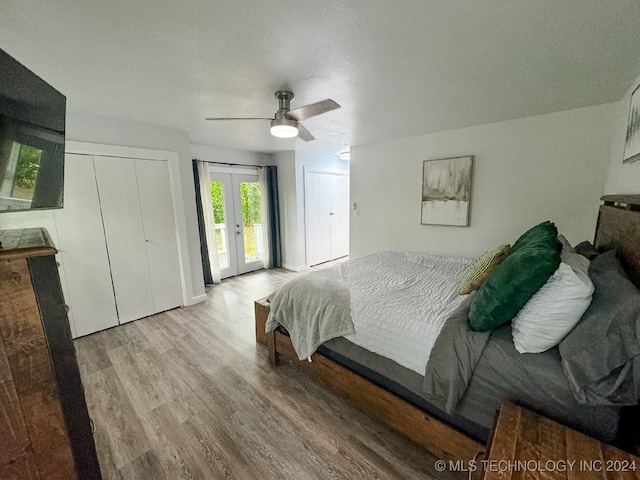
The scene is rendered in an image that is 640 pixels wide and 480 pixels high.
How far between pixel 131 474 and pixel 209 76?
2.42 meters

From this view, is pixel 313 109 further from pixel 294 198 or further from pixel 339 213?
pixel 339 213

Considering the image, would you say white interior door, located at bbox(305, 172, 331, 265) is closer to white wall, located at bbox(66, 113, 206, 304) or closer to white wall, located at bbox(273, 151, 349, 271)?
white wall, located at bbox(273, 151, 349, 271)

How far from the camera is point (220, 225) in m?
4.36

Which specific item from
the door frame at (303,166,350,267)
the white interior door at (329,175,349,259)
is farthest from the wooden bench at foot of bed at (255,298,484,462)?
the white interior door at (329,175,349,259)

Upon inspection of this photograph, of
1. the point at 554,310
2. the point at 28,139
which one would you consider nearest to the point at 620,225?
the point at 554,310

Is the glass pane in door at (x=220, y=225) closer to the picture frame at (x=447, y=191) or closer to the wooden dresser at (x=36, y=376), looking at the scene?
the picture frame at (x=447, y=191)

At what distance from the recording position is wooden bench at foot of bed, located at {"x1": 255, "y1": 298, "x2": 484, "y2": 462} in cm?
126

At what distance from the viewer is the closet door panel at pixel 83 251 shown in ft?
8.12

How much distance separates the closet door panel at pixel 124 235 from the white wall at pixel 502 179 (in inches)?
121

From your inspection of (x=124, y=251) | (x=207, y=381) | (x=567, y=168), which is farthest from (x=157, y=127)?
(x=567, y=168)

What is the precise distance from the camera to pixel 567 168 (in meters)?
2.41

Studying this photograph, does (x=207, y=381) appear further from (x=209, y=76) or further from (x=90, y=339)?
(x=209, y=76)

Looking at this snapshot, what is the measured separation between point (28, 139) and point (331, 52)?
1.49 m

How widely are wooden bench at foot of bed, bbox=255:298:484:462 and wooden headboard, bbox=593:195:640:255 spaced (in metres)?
1.37
